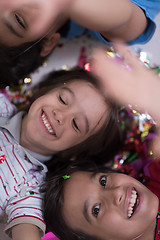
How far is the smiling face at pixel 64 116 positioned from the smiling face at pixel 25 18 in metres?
0.22

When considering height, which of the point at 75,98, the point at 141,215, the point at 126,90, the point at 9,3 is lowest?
the point at 141,215

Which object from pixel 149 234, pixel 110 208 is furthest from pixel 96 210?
pixel 149 234

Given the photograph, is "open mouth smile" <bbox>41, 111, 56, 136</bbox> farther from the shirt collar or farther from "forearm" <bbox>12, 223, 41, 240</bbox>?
"forearm" <bbox>12, 223, 41, 240</bbox>

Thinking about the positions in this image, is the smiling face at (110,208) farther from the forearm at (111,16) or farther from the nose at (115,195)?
the forearm at (111,16)

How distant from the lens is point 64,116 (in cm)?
107

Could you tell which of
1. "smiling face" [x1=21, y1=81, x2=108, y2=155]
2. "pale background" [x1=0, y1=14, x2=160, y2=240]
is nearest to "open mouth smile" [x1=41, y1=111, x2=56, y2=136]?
"smiling face" [x1=21, y1=81, x2=108, y2=155]

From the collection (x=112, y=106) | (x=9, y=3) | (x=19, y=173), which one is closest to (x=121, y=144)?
(x=112, y=106)

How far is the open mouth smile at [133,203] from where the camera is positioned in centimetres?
95

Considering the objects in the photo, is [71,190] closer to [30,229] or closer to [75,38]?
[30,229]

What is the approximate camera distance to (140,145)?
1.29 meters

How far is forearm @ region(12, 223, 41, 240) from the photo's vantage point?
0.97 metres

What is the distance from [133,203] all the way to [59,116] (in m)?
0.36

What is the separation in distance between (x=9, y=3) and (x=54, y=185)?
1.95ft

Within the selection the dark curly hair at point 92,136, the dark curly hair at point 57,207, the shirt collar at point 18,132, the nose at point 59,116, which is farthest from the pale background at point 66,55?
the dark curly hair at point 57,207
